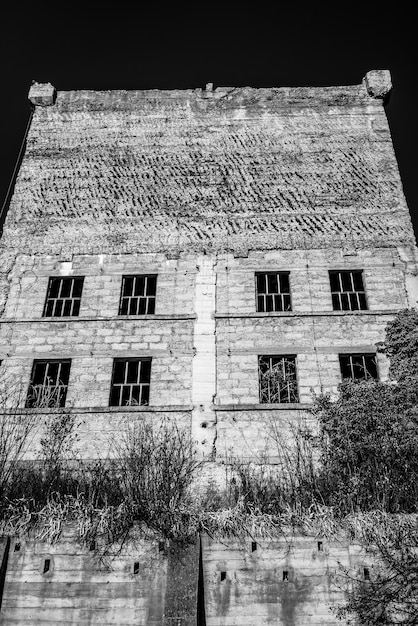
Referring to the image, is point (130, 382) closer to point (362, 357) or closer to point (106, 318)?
point (106, 318)

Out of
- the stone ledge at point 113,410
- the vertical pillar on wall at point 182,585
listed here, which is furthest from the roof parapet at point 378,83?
the vertical pillar on wall at point 182,585

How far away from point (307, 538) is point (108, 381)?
7.15 m

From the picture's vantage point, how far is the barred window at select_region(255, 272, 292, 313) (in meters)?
18.0

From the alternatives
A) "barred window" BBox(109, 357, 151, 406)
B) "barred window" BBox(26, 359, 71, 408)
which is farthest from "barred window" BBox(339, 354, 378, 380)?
"barred window" BBox(26, 359, 71, 408)

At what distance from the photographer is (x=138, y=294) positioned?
60.2 feet

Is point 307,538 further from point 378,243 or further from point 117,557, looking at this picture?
point 378,243

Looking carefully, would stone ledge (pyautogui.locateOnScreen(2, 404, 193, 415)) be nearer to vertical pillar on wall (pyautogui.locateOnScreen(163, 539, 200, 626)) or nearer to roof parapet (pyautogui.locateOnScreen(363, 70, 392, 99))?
vertical pillar on wall (pyautogui.locateOnScreen(163, 539, 200, 626))

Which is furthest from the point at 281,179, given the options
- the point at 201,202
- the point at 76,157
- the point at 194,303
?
the point at 76,157

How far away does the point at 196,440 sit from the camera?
15.6 m

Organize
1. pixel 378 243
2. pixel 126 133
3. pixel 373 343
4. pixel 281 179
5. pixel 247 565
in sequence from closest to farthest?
pixel 247 565 → pixel 373 343 → pixel 378 243 → pixel 281 179 → pixel 126 133

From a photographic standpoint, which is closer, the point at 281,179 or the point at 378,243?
the point at 378,243

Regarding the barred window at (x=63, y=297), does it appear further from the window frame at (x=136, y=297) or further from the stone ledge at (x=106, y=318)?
the window frame at (x=136, y=297)

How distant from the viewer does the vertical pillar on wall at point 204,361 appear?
15.8 m

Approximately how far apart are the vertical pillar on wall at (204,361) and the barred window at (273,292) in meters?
1.34
